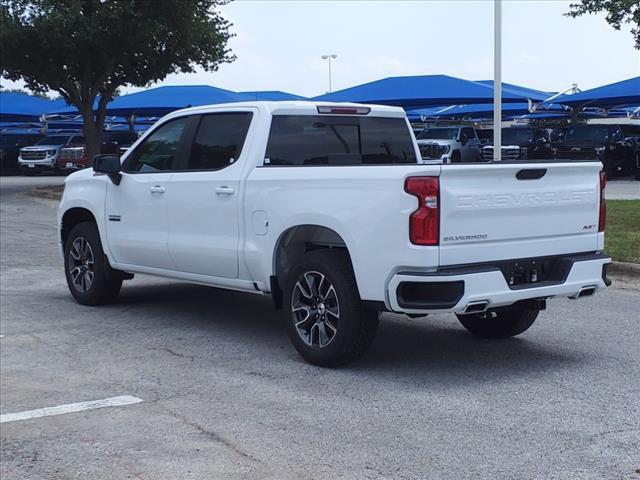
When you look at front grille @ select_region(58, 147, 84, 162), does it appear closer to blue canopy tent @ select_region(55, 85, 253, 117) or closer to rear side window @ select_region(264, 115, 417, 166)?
blue canopy tent @ select_region(55, 85, 253, 117)

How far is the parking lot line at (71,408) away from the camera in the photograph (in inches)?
215

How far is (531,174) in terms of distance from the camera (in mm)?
6102

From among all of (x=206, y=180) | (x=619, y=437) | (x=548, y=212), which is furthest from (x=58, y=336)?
(x=619, y=437)

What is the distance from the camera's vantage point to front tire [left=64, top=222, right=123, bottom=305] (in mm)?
8695

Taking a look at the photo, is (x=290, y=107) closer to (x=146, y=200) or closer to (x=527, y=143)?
(x=146, y=200)

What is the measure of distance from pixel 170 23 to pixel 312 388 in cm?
2220

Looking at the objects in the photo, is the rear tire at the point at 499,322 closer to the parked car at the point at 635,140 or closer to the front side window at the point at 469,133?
the parked car at the point at 635,140

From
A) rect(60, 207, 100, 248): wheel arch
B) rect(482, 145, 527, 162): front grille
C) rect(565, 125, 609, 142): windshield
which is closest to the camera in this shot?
rect(60, 207, 100, 248): wheel arch

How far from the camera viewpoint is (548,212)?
20.5 feet

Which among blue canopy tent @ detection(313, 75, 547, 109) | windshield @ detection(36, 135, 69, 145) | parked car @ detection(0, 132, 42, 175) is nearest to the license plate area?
blue canopy tent @ detection(313, 75, 547, 109)

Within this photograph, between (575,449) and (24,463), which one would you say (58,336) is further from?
(575,449)

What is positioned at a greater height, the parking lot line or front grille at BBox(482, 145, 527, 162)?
front grille at BBox(482, 145, 527, 162)

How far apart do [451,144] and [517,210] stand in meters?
23.6

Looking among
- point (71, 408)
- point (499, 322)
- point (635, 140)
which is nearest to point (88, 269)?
point (71, 408)
